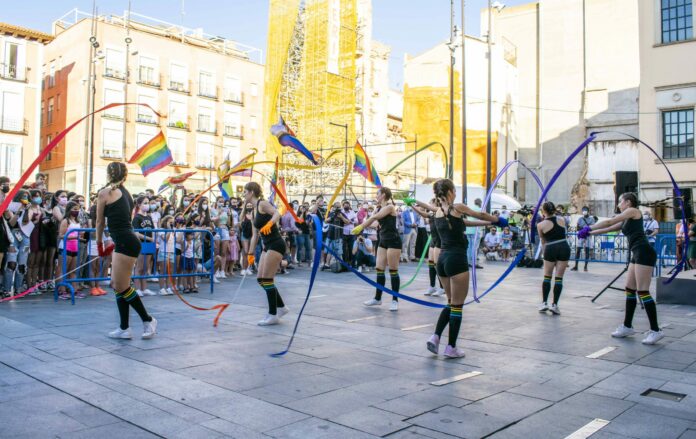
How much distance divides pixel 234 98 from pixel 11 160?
19.4 m

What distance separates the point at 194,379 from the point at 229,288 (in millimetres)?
7651

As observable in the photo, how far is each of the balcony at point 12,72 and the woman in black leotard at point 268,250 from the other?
123ft

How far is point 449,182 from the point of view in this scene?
6.71 m

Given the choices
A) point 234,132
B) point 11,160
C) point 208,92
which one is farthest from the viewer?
point 234,132

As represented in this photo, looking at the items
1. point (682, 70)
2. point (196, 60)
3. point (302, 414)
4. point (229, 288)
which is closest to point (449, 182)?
point (302, 414)

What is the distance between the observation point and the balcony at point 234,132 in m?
52.1

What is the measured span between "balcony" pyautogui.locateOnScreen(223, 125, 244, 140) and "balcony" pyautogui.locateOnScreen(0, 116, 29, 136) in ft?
52.7

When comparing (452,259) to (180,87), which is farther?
(180,87)

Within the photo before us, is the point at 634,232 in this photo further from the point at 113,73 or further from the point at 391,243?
the point at 113,73

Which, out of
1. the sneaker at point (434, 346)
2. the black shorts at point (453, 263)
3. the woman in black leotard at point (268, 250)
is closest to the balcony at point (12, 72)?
the woman in black leotard at point (268, 250)

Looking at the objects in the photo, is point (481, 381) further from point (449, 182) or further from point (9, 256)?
point (9, 256)

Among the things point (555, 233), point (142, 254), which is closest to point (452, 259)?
point (555, 233)

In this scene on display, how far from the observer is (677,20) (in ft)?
88.1

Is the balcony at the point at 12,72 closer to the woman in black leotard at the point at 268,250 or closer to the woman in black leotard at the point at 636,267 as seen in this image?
the woman in black leotard at the point at 268,250
